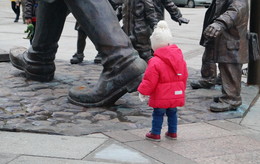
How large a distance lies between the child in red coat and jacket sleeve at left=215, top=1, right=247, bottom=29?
0.98 m

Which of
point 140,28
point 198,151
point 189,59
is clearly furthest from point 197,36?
point 198,151

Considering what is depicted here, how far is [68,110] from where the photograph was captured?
16.4 feet

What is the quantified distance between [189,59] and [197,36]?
186 inches

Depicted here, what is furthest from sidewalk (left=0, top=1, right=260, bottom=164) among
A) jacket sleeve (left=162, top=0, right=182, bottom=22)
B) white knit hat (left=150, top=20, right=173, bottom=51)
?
jacket sleeve (left=162, top=0, right=182, bottom=22)

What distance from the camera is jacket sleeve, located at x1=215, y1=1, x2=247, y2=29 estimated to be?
4.94 m

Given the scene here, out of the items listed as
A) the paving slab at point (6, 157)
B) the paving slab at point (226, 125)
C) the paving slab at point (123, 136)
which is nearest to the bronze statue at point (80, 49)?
the paving slab at point (226, 125)

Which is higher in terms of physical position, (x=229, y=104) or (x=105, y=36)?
(x=105, y=36)

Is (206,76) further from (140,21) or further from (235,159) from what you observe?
(235,159)

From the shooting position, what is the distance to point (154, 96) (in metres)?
4.14

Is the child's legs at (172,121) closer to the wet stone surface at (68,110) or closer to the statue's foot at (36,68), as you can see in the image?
the wet stone surface at (68,110)

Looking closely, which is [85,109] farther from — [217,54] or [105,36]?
[217,54]

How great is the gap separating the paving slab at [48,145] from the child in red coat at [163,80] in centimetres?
51

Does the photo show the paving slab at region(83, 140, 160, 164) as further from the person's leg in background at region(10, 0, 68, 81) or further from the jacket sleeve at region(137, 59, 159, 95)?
the person's leg in background at region(10, 0, 68, 81)

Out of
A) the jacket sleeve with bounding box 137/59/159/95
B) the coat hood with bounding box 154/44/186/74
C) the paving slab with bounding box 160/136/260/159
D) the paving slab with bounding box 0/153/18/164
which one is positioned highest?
the coat hood with bounding box 154/44/186/74
